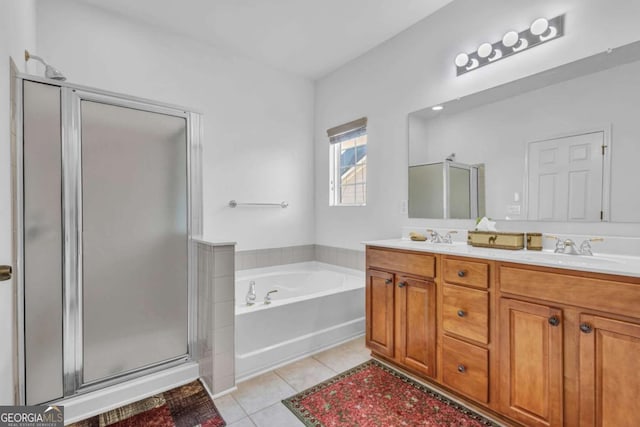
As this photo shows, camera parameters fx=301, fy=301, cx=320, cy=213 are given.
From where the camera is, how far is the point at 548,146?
187 centimetres

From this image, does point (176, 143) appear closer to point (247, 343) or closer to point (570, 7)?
point (247, 343)

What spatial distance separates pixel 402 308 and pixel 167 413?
1565 mm

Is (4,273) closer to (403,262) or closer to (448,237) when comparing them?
(403,262)

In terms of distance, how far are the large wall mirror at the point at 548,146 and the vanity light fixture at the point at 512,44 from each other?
0.67 feet

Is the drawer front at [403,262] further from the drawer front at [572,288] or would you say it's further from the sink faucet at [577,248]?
the sink faucet at [577,248]

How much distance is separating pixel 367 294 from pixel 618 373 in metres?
1.42

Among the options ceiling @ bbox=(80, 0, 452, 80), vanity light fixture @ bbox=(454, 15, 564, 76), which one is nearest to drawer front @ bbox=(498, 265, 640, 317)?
vanity light fixture @ bbox=(454, 15, 564, 76)

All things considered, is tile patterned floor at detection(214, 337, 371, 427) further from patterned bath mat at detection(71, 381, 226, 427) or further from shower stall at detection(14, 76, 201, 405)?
shower stall at detection(14, 76, 201, 405)

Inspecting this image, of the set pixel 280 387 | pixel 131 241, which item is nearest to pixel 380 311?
pixel 280 387

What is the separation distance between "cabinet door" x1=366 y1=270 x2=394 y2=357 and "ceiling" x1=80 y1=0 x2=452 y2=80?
6.87 feet

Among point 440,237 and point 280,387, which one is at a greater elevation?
point 440,237

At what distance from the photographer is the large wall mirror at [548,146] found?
1.61m

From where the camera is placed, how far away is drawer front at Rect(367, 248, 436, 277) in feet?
6.35

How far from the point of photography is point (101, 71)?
2.38 m
